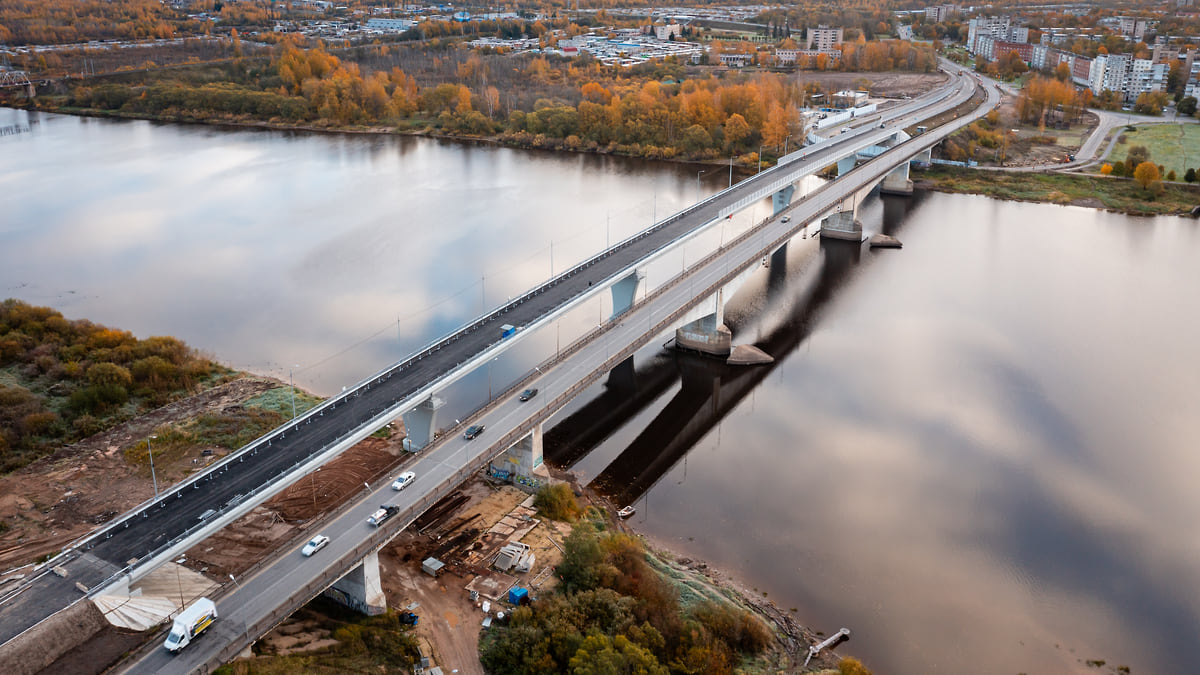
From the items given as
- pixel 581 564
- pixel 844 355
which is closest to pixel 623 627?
pixel 581 564

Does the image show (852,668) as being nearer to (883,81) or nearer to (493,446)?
(493,446)

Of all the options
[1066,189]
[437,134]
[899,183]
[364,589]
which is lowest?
[364,589]

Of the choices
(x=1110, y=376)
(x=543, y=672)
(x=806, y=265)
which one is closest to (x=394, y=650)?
(x=543, y=672)

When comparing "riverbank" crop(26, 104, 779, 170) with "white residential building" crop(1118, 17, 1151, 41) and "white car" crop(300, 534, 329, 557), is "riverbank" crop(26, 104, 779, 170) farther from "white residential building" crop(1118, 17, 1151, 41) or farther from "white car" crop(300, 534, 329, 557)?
"white residential building" crop(1118, 17, 1151, 41)

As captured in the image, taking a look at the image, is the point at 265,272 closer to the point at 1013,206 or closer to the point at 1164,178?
the point at 1013,206

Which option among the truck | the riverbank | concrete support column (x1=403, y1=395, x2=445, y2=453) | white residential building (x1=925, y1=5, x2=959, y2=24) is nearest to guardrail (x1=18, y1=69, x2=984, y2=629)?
concrete support column (x1=403, y1=395, x2=445, y2=453)
